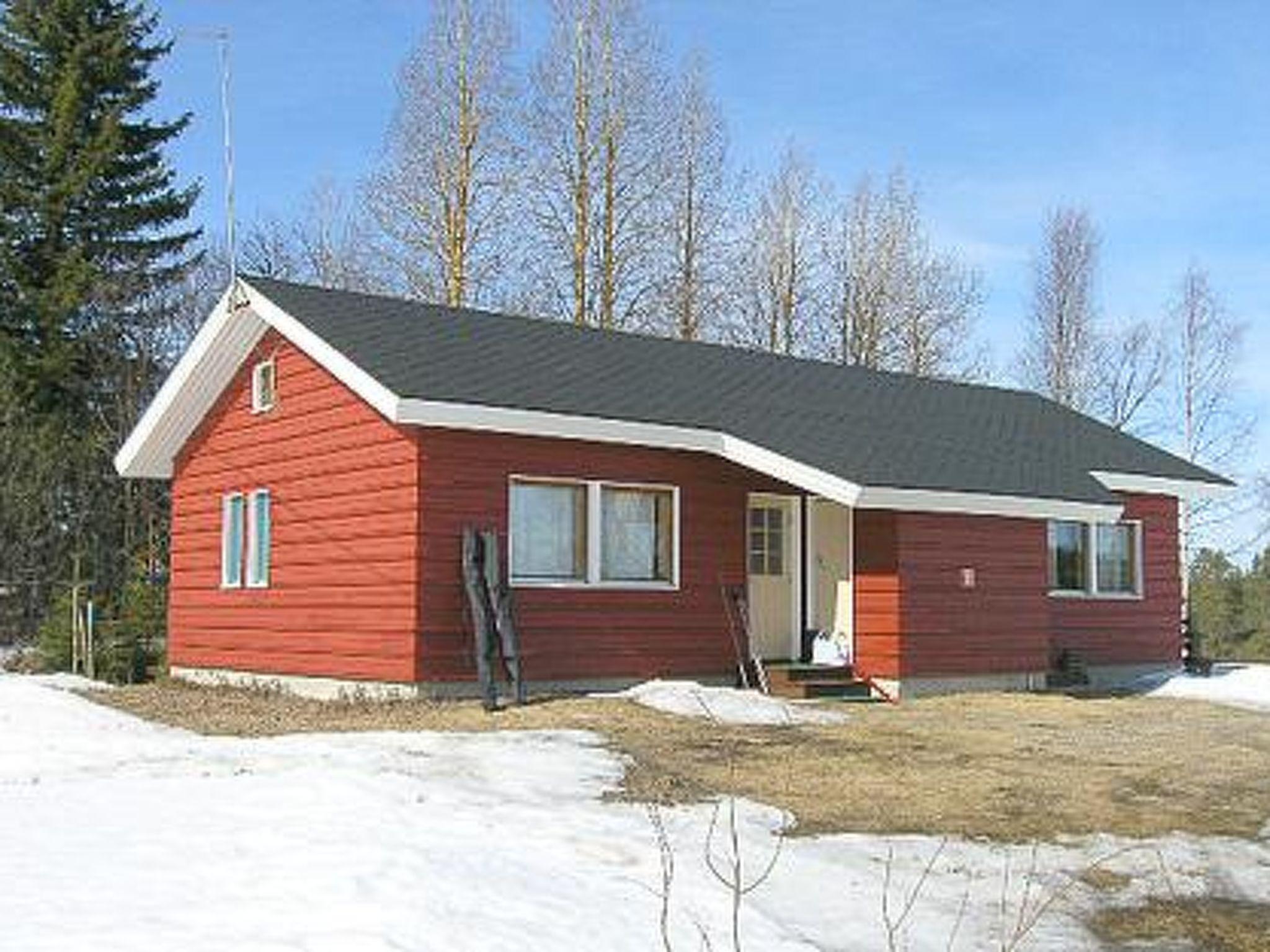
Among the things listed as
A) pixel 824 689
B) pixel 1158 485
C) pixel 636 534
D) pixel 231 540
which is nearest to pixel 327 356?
pixel 636 534

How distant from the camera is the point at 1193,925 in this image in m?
7.22

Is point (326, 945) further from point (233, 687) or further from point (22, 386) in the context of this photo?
point (22, 386)

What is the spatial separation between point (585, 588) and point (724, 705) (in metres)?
2.16

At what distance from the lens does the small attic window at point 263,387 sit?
59.0 feet

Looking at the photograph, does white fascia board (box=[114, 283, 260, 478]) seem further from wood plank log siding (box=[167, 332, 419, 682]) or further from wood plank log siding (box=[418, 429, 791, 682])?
wood plank log siding (box=[418, 429, 791, 682])

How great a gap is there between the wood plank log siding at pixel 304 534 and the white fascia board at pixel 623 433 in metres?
0.57

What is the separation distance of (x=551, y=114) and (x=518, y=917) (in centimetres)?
2756

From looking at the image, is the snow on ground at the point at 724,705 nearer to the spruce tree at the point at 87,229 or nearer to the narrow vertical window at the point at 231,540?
the narrow vertical window at the point at 231,540

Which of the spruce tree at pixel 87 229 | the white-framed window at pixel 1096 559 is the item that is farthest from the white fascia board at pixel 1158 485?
the spruce tree at pixel 87 229

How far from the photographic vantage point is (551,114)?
3212 cm

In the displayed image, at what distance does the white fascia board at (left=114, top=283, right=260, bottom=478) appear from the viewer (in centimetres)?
1798

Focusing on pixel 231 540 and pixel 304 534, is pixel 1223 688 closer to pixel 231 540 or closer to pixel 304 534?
pixel 304 534

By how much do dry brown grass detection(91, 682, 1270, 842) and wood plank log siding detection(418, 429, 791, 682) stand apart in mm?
893

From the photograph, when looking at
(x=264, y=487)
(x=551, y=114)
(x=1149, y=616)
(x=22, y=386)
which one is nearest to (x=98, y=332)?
(x=22, y=386)
